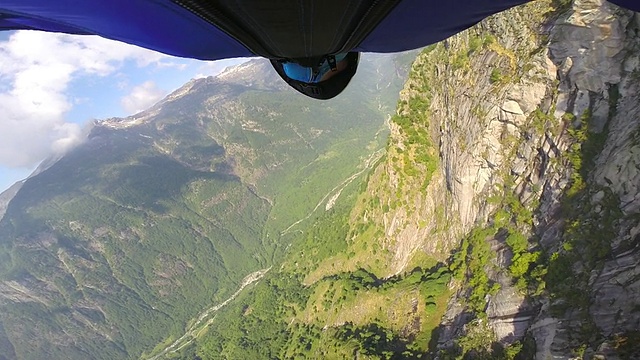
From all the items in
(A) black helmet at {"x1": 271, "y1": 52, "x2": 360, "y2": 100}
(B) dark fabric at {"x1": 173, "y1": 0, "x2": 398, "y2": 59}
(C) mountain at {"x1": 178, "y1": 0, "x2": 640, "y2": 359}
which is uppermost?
(B) dark fabric at {"x1": 173, "y1": 0, "x2": 398, "y2": 59}

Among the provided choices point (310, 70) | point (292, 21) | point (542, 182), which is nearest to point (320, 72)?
point (310, 70)

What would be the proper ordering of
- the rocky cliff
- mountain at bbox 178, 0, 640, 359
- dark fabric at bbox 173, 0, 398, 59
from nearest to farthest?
A: 1. dark fabric at bbox 173, 0, 398, 59
2. the rocky cliff
3. mountain at bbox 178, 0, 640, 359

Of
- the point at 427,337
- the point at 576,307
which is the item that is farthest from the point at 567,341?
the point at 427,337

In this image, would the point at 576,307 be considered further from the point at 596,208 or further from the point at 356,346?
the point at 356,346

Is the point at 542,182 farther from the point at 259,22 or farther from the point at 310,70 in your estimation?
the point at 259,22

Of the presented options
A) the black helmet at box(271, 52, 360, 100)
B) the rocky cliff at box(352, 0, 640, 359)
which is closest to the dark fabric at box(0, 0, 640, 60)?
the black helmet at box(271, 52, 360, 100)

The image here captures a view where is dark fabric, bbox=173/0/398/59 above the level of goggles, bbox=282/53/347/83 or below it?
above

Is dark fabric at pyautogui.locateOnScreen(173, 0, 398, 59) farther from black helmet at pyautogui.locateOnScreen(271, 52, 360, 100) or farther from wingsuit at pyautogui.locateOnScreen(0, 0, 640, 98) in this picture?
black helmet at pyautogui.locateOnScreen(271, 52, 360, 100)
